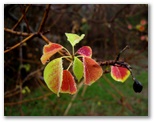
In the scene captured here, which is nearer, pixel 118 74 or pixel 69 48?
pixel 118 74

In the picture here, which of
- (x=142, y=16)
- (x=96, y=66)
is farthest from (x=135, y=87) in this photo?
(x=142, y=16)

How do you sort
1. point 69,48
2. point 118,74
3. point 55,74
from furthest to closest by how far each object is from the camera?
point 69,48 < point 118,74 < point 55,74

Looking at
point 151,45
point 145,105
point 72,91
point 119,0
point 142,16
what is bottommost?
point 145,105

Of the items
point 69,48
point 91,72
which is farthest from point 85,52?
point 69,48

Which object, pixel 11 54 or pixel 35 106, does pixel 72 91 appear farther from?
pixel 35 106

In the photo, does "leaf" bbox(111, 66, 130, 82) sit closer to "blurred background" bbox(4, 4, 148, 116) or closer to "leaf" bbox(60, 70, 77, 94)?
"leaf" bbox(60, 70, 77, 94)

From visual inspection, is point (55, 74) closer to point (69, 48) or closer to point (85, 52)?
point (85, 52)

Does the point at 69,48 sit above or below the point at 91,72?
above

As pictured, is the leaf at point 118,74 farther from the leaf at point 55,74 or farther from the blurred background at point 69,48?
the blurred background at point 69,48
